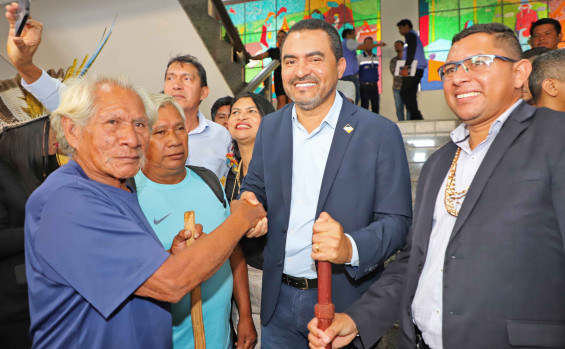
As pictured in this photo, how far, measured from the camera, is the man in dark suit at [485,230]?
1.26 meters

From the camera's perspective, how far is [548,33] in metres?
5.03

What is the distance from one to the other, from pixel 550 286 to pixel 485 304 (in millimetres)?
192

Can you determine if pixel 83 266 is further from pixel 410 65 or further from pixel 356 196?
pixel 410 65

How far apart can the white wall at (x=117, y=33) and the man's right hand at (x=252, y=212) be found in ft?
12.9

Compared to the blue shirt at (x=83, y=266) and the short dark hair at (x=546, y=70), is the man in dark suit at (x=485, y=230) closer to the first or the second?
the blue shirt at (x=83, y=266)

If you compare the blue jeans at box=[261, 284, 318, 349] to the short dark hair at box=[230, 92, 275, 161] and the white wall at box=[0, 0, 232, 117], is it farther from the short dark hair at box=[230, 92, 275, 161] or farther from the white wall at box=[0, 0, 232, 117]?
the white wall at box=[0, 0, 232, 117]

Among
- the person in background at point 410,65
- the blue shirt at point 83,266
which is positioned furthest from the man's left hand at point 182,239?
the person in background at point 410,65

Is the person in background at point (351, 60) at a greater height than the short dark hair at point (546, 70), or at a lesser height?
greater

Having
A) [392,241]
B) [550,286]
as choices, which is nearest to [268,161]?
[392,241]

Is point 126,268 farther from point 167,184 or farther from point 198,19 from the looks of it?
point 198,19

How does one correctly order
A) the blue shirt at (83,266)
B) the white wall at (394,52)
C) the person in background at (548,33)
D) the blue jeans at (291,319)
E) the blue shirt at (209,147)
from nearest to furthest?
1. the blue shirt at (83,266)
2. the blue jeans at (291,319)
3. the blue shirt at (209,147)
4. the person in background at (548,33)
5. the white wall at (394,52)

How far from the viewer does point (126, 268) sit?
1262 mm

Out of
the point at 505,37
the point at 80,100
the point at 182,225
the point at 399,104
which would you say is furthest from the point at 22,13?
the point at 399,104

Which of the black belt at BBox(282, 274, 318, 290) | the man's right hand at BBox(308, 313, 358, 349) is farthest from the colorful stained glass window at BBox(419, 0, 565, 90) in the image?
the man's right hand at BBox(308, 313, 358, 349)
